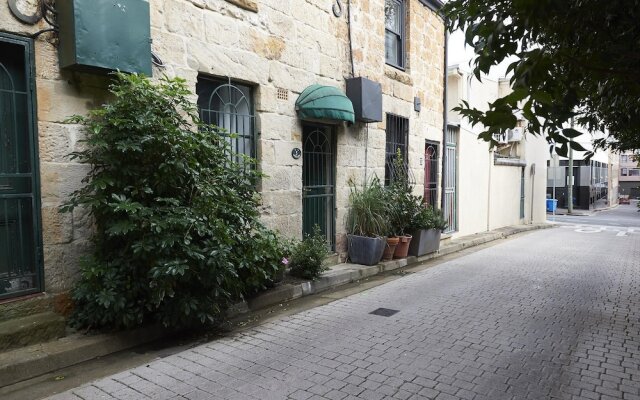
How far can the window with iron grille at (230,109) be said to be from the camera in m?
6.08

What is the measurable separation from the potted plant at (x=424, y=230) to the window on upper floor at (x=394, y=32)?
11.3ft

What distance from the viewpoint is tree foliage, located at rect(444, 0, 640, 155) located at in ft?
5.79

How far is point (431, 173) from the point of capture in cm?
1178

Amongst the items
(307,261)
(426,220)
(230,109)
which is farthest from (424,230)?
(230,109)

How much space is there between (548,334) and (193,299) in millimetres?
3783

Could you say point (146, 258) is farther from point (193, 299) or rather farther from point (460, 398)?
point (460, 398)

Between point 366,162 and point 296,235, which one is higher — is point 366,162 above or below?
above

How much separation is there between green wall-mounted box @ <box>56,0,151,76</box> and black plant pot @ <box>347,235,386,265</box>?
474 centimetres

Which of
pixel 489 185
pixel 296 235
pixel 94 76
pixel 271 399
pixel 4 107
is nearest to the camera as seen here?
pixel 271 399

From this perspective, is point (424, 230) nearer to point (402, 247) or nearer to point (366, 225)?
point (402, 247)

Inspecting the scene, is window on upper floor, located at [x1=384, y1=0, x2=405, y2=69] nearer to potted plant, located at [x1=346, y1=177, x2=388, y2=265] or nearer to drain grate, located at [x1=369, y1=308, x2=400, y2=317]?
potted plant, located at [x1=346, y1=177, x2=388, y2=265]

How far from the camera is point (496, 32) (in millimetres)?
2098

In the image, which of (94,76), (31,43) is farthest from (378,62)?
(31,43)

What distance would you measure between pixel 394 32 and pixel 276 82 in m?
4.45
